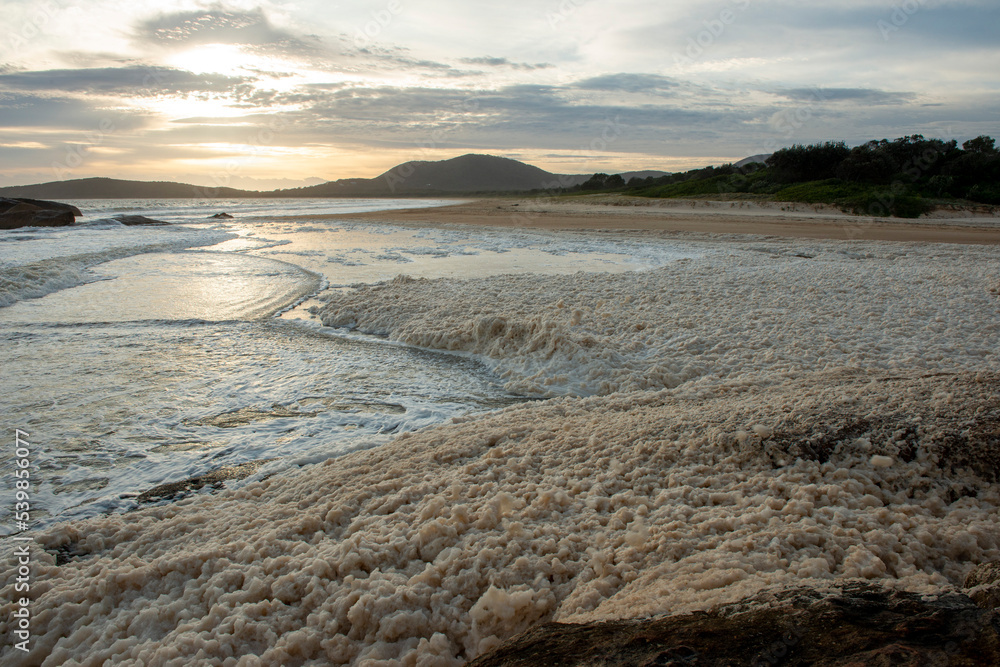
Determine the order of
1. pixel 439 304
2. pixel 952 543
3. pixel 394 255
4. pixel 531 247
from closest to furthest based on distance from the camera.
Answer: pixel 952 543
pixel 439 304
pixel 394 255
pixel 531 247

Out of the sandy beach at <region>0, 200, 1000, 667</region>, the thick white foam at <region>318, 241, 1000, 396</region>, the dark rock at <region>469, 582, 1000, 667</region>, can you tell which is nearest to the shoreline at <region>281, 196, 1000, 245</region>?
the thick white foam at <region>318, 241, 1000, 396</region>

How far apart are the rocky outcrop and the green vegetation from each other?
87.1ft

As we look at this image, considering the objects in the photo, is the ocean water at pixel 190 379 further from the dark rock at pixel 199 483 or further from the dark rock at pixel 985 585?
the dark rock at pixel 985 585

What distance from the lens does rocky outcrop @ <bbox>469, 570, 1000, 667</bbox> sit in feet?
4.04

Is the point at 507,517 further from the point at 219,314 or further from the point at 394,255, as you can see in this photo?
the point at 394,255

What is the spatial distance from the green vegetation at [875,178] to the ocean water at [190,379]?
19.8m

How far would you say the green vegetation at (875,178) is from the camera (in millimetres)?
24031

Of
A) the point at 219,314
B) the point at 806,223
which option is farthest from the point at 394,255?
the point at 806,223

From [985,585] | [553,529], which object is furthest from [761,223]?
[985,585]

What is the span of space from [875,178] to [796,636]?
34128 millimetres

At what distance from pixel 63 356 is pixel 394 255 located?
29.2 feet

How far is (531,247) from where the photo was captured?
15070 millimetres

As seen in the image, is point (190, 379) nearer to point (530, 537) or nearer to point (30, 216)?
point (530, 537)

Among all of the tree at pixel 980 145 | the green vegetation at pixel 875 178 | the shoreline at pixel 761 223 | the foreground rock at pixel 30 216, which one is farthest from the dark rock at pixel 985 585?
the tree at pixel 980 145
